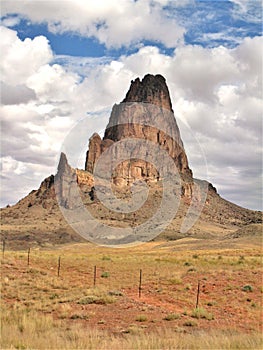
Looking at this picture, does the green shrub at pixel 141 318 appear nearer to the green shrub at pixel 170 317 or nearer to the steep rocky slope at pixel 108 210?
the green shrub at pixel 170 317

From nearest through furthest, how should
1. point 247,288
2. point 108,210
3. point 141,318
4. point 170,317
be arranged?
1. point 141,318
2. point 170,317
3. point 247,288
4. point 108,210

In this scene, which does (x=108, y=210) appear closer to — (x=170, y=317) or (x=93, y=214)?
(x=93, y=214)

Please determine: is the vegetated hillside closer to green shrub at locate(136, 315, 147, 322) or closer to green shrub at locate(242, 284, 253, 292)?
green shrub at locate(242, 284, 253, 292)

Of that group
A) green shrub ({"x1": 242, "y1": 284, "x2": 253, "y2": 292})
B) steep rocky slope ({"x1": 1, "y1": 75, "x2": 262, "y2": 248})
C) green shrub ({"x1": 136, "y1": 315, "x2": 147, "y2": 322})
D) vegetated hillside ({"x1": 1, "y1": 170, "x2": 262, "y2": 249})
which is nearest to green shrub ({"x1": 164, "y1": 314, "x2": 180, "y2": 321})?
green shrub ({"x1": 136, "y1": 315, "x2": 147, "y2": 322})

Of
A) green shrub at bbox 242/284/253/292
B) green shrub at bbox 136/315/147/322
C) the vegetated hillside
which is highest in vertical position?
the vegetated hillside

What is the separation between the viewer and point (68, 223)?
148 metres

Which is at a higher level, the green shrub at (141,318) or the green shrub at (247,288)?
the green shrub at (247,288)

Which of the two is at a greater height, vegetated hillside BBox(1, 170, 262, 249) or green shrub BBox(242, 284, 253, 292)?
vegetated hillside BBox(1, 170, 262, 249)

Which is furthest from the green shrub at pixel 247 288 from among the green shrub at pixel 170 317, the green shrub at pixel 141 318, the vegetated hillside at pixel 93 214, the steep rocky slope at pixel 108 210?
the steep rocky slope at pixel 108 210

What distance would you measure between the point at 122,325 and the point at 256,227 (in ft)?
288

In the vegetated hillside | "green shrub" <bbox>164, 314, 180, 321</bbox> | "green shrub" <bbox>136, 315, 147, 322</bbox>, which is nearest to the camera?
"green shrub" <bbox>136, 315, 147, 322</bbox>

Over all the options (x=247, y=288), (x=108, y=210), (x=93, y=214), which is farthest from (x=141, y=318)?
(x=108, y=210)

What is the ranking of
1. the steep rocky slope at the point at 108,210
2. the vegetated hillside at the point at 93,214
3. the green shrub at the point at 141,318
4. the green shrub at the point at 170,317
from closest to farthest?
the green shrub at the point at 141,318 < the green shrub at the point at 170,317 < the vegetated hillside at the point at 93,214 < the steep rocky slope at the point at 108,210

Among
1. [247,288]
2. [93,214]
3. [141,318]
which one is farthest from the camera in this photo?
[93,214]
